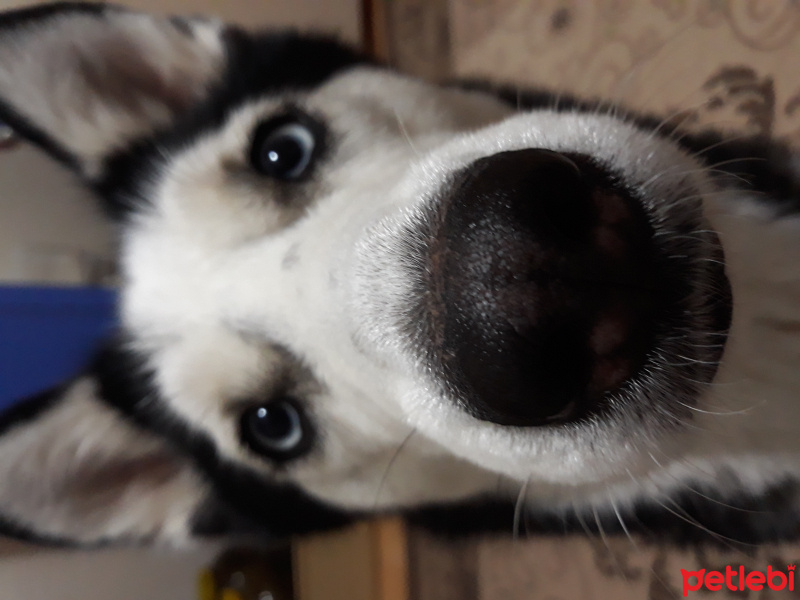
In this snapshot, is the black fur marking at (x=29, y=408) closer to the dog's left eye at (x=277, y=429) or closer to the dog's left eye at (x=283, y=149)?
the dog's left eye at (x=277, y=429)

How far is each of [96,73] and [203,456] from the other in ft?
2.92

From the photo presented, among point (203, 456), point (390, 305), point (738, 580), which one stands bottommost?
point (738, 580)

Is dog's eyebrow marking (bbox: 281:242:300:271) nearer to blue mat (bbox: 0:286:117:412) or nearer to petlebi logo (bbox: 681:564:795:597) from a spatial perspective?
blue mat (bbox: 0:286:117:412)

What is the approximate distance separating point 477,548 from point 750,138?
5.58ft

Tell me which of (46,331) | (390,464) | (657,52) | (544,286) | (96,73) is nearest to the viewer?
(544,286)

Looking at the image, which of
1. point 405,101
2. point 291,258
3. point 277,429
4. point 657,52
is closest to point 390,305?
point 291,258

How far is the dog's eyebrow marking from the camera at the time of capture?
1083 millimetres

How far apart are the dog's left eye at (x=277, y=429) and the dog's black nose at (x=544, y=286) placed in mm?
584

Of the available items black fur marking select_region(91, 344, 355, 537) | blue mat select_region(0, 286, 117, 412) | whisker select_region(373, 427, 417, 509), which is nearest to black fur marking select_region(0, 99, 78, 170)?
blue mat select_region(0, 286, 117, 412)

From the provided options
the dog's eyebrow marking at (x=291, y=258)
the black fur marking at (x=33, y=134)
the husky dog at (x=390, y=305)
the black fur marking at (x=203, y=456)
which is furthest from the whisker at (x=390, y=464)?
the black fur marking at (x=33, y=134)

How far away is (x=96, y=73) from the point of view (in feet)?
4.29

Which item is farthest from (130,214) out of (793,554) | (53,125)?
(793,554)

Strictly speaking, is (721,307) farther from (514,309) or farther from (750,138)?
(750,138)

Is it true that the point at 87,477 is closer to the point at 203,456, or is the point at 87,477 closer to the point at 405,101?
the point at 203,456
